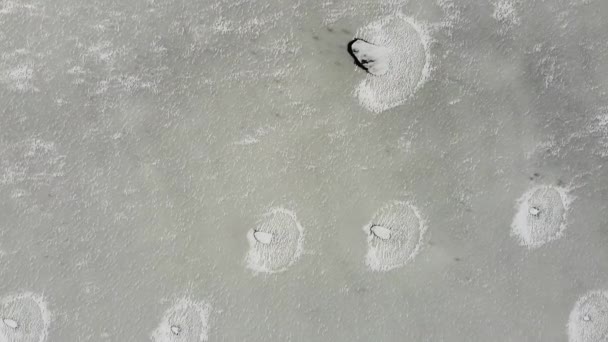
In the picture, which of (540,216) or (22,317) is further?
(540,216)

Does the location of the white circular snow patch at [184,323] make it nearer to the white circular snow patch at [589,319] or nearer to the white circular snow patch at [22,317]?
the white circular snow patch at [22,317]

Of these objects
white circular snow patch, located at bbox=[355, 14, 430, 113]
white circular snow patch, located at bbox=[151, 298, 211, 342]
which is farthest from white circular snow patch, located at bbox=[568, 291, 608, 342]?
white circular snow patch, located at bbox=[151, 298, 211, 342]

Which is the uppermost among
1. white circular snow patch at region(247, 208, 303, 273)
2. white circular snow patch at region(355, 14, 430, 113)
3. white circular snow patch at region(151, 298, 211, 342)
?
white circular snow patch at region(355, 14, 430, 113)

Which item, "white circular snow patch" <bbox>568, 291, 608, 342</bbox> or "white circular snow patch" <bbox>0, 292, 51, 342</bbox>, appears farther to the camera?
"white circular snow patch" <bbox>568, 291, 608, 342</bbox>

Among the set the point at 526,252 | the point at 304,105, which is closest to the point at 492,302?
the point at 526,252

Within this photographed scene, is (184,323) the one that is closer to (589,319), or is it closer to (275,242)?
(275,242)

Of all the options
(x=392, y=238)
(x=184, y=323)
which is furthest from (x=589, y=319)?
(x=184, y=323)

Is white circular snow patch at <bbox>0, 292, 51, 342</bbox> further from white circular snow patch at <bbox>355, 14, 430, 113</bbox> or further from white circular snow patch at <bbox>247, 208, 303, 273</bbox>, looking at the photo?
white circular snow patch at <bbox>355, 14, 430, 113</bbox>
